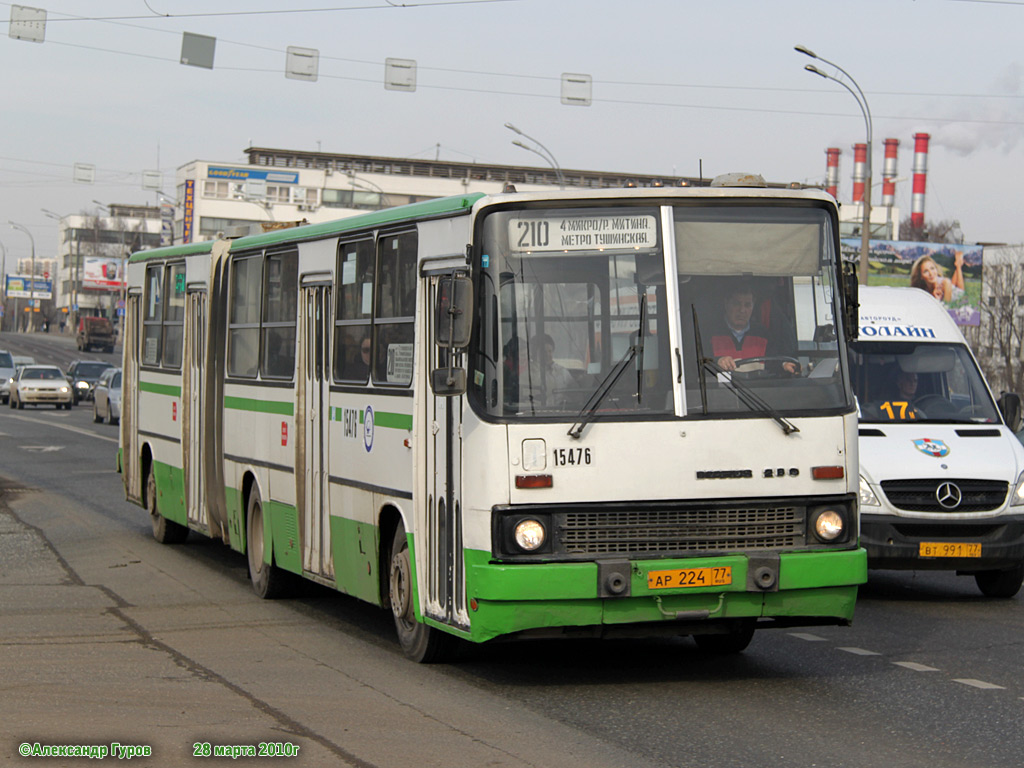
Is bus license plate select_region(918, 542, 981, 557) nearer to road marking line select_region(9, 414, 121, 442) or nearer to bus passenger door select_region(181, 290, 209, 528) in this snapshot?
bus passenger door select_region(181, 290, 209, 528)

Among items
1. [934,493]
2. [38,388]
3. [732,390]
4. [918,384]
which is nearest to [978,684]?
[732,390]

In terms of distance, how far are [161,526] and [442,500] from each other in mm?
7985

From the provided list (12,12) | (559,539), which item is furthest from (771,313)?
(12,12)

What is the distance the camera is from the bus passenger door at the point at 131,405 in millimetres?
16953

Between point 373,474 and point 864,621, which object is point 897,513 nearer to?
point 864,621

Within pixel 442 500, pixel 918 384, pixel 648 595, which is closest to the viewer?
pixel 648 595

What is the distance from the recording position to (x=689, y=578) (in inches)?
325

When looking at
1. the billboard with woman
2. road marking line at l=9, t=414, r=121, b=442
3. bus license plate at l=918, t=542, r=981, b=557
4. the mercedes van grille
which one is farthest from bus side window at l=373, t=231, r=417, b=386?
the billboard with woman

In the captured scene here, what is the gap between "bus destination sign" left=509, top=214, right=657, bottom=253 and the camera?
846cm

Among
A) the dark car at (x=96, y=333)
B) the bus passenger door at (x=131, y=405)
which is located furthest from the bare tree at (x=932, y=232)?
the bus passenger door at (x=131, y=405)

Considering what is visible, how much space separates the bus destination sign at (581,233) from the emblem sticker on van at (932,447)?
495cm

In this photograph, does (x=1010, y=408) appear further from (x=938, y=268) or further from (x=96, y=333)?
(x=96, y=333)

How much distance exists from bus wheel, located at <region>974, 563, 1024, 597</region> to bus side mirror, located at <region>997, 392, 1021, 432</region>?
1.29 m

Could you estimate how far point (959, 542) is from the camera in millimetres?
12312
